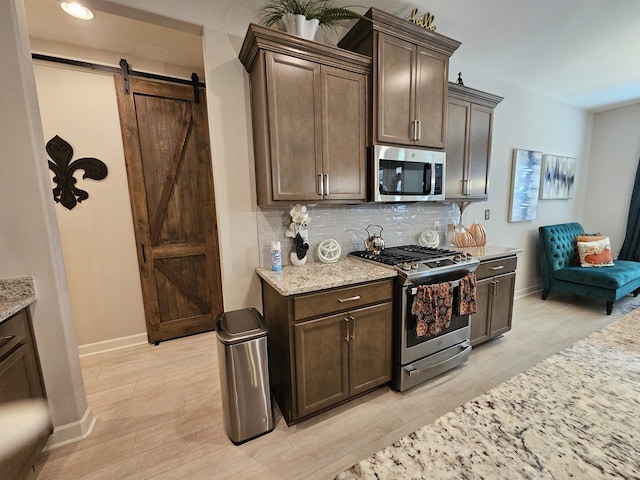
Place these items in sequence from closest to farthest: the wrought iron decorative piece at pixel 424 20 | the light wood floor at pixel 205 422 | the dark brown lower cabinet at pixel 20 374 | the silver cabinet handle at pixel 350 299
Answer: the dark brown lower cabinet at pixel 20 374 < the light wood floor at pixel 205 422 < the silver cabinet handle at pixel 350 299 < the wrought iron decorative piece at pixel 424 20

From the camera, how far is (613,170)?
4387 mm

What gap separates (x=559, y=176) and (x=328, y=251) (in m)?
4.37

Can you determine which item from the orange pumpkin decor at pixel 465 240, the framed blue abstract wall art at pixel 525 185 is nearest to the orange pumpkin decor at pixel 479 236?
the orange pumpkin decor at pixel 465 240

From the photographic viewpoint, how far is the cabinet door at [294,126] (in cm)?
177

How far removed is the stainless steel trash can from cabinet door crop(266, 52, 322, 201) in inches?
36.4

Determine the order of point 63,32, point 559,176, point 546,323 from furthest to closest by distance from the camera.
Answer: point 559,176, point 546,323, point 63,32

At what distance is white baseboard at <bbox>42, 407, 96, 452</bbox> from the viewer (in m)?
1.63

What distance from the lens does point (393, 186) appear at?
221 centimetres

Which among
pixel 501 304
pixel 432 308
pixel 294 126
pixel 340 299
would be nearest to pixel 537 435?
pixel 340 299

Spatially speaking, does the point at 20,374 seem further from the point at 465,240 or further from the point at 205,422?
the point at 465,240

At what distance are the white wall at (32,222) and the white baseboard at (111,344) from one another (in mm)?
1183

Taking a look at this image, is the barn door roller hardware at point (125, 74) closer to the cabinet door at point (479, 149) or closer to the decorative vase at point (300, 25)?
the decorative vase at point (300, 25)

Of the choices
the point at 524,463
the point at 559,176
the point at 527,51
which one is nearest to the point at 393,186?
the point at 524,463

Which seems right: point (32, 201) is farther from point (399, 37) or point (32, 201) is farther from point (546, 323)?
point (546, 323)
